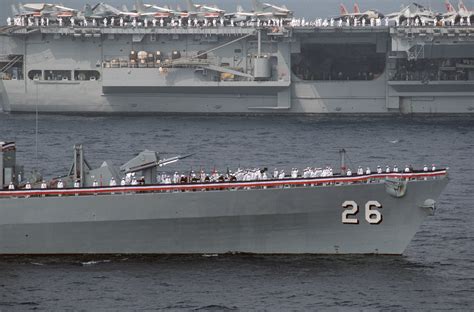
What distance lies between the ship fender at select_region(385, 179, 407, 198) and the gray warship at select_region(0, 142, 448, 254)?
30mm

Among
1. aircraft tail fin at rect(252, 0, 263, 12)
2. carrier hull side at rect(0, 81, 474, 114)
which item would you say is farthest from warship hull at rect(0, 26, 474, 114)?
aircraft tail fin at rect(252, 0, 263, 12)

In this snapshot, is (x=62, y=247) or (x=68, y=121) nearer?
(x=62, y=247)

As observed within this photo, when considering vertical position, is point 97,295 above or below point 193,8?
below

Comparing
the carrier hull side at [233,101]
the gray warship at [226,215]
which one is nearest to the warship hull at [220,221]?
the gray warship at [226,215]

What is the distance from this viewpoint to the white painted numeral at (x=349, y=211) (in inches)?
1587

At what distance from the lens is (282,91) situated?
291 feet

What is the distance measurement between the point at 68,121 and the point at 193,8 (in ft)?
44.5

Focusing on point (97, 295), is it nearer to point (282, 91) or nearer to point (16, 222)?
point (16, 222)

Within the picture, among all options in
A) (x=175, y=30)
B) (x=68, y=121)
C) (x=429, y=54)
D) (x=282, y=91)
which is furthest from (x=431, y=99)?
(x=68, y=121)

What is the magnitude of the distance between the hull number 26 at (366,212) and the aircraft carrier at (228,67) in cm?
4676

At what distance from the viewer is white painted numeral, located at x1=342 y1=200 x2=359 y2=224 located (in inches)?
1587

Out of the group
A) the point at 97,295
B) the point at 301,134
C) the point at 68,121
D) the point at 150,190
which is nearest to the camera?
the point at 97,295

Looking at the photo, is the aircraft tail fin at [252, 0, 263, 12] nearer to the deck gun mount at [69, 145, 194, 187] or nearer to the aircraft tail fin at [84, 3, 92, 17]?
the aircraft tail fin at [84, 3, 92, 17]

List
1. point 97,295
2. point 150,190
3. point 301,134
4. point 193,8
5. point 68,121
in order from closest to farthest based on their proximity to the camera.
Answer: point 97,295 < point 150,190 < point 301,134 < point 68,121 < point 193,8
